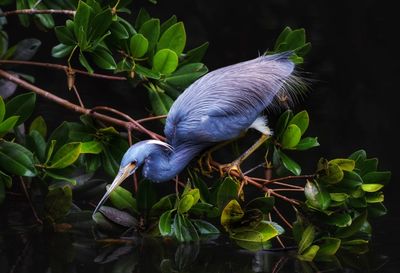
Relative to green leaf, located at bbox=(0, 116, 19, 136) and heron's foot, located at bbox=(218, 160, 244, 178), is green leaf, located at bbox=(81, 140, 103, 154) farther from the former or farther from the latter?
heron's foot, located at bbox=(218, 160, 244, 178)

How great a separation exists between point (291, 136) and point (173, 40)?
41 centimetres

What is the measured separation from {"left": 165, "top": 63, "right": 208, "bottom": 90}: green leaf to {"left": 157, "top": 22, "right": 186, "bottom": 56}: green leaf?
2.4 inches

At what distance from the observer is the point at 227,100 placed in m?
2.69

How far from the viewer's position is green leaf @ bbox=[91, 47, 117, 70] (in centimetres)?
261

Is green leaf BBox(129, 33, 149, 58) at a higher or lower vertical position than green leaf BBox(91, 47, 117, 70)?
higher

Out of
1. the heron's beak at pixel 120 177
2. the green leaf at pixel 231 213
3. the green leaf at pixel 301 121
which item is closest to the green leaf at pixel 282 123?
the green leaf at pixel 301 121

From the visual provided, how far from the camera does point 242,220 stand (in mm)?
2451

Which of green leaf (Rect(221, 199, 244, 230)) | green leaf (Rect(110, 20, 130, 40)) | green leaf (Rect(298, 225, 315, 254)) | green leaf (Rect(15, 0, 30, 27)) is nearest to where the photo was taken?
green leaf (Rect(221, 199, 244, 230))

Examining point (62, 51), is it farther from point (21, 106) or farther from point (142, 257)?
point (142, 257)

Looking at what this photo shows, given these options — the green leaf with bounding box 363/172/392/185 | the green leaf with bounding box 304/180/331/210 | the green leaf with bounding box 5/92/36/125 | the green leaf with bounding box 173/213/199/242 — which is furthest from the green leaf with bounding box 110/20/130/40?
the green leaf with bounding box 363/172/392/185

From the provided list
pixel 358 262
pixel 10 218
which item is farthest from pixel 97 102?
pixel 358 262

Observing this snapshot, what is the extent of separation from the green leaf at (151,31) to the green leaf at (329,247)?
2.19ft

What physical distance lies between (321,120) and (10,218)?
4.67ft

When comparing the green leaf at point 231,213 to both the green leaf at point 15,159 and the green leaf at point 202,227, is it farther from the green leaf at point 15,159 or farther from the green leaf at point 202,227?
the green leaf at point 15,159
